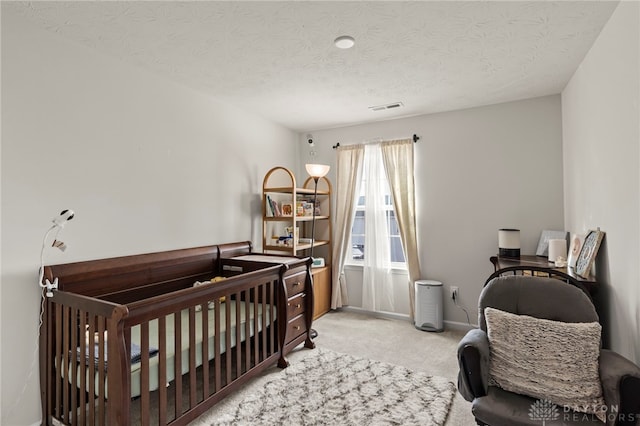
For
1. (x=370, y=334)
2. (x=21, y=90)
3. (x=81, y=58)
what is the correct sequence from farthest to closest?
(x=370, y=334) → (x=81, y=58) → (x=21, y=90)

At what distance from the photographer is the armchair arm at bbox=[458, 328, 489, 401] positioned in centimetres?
158

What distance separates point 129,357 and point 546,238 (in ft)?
11.3

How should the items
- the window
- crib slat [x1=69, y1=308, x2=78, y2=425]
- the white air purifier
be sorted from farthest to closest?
the window, the white air purifier, crib slat [x1=69, y1=308, x2=78, y2=425]

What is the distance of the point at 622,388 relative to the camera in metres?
1.35

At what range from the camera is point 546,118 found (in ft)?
10.4

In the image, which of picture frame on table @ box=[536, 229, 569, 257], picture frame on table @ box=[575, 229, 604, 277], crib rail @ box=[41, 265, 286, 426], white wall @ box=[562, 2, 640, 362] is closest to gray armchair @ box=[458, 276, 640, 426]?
white wall @ box=[562, 2, 640, 362]

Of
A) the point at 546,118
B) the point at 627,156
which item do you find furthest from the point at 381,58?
the point at 546,118

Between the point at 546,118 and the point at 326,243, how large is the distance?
274 centimetres

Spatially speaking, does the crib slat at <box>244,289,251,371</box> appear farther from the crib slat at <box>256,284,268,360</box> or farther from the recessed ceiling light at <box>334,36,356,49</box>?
the recessed ceiling light at <box>334,36,356,49</box>

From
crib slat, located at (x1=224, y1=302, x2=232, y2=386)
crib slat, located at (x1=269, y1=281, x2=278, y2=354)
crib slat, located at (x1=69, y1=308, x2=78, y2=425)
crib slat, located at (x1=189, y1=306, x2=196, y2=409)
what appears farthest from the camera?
crib slat, located at (x1=269, y1=281, x2=278, y2=354)

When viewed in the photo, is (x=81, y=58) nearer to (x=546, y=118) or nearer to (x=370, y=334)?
(x=370, y=334)

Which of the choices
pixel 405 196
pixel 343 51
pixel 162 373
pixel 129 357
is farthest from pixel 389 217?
pixel 129 357

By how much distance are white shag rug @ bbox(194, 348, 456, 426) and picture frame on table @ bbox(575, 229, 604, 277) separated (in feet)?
4.01
